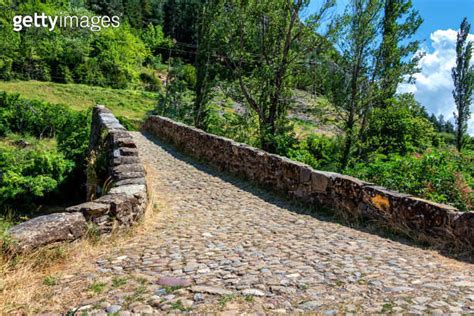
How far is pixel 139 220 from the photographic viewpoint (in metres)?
5.84

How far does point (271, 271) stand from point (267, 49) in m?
11.5

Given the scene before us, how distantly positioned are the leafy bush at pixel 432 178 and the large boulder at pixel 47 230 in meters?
4.82

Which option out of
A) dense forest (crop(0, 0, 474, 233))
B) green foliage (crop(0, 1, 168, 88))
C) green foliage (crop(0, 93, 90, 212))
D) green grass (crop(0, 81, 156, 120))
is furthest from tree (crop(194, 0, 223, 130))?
green foliage (crop(0, 1, 168, 88))

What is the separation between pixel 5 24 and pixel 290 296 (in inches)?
2108

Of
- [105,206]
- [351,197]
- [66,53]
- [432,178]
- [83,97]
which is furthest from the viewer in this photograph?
[66,53]

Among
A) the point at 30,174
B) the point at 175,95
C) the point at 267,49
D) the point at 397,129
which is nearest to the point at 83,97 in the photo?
the point at 175,95

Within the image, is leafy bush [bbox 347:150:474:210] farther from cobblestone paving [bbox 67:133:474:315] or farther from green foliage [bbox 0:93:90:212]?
green foliage [bbox 0:93:90:212]

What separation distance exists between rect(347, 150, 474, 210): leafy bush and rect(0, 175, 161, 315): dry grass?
14.6 ft

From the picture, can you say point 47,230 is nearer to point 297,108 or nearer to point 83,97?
point 297,108

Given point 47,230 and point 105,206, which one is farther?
point 105,206

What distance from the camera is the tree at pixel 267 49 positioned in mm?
13625

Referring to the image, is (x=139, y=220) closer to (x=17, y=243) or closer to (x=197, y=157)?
(x=17, y=243)

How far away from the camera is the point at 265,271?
3.98 m

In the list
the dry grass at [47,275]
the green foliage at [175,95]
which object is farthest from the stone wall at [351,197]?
→ the green foliage at [175,95]
